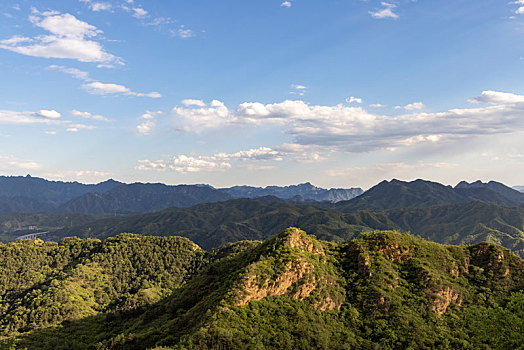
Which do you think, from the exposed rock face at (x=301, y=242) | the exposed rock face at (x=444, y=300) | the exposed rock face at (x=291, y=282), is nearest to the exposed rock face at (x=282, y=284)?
the exposed rock face at (x=291, y=282)

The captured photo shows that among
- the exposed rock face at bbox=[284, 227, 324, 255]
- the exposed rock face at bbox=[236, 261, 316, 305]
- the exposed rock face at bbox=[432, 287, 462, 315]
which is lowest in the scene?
the exposed rock face at bbox=[432, 287, 462, 315]

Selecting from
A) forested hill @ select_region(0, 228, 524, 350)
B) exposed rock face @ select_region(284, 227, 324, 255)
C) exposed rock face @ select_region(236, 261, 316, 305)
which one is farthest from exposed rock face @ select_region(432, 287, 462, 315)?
exposed rock face @ select_region(236, 261, 316, 305)

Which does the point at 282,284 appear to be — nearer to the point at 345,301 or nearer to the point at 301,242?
the point at 301,242

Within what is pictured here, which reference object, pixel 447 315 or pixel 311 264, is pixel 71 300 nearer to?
pixel 311 264

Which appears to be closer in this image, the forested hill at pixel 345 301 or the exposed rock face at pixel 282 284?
the forested hill at pixel 345 301

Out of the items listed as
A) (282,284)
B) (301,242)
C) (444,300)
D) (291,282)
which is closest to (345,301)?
(291,282)

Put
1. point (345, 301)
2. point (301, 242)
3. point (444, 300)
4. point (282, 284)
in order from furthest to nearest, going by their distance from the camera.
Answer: point (301, 242)
point (444, 300)
point (345, 301)
point (282, 284)

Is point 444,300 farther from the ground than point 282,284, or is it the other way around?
point 282,284

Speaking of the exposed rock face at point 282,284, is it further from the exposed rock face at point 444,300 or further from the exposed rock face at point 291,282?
the exposed rock face at point 444,300

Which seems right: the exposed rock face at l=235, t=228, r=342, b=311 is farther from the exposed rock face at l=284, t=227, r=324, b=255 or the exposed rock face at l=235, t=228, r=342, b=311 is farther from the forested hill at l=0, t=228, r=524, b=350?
the forested hill at l=0, t=228, r=524, b=350

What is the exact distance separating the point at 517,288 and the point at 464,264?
45.8ft

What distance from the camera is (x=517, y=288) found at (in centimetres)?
9381

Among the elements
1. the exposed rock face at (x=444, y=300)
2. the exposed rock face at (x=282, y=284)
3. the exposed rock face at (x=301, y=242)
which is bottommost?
the exposed rock face at (x=444, y=300)

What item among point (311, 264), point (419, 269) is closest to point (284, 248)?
point (311, 264)
